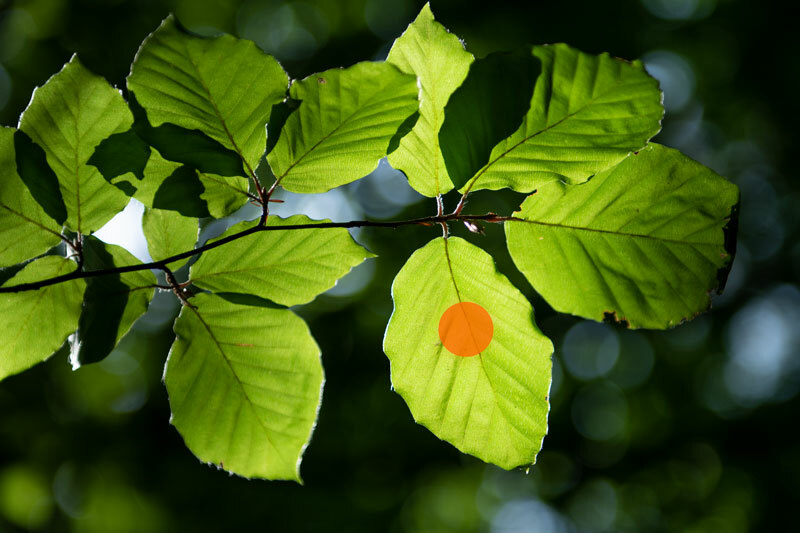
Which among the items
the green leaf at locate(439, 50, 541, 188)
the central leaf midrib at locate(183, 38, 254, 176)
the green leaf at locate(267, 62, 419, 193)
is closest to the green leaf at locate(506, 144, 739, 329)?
the green leaf at locate(439, 50, 541, 188)

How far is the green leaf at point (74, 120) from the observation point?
0.60m

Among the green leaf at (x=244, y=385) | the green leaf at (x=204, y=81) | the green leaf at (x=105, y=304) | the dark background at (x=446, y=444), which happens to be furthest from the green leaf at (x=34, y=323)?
the dark background at (x=446, y=444)

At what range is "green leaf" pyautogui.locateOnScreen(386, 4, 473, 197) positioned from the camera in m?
0.62

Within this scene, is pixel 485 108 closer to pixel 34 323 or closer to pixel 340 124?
pixel 340 124

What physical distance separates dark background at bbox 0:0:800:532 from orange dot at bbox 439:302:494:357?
394 centimetres

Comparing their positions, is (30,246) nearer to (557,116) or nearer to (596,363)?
(557,116)

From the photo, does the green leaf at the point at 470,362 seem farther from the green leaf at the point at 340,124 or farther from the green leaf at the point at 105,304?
the green leaf at the point at 105,304

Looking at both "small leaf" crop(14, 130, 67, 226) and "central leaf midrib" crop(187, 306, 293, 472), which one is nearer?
"small leaf" crop(14, 130, 67, 226)

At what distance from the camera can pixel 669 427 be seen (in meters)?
6.29

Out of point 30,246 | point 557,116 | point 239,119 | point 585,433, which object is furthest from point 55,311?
point 585,433

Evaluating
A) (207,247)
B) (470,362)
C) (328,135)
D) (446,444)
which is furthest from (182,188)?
(446,444)

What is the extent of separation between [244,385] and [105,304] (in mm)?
195

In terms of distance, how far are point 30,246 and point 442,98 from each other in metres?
0.52

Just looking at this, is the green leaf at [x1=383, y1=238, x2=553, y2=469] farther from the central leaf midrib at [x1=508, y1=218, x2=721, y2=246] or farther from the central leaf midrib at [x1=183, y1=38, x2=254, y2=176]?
the central leaf midrib at [x1=183, y1=38, x2=254, y2=176]
